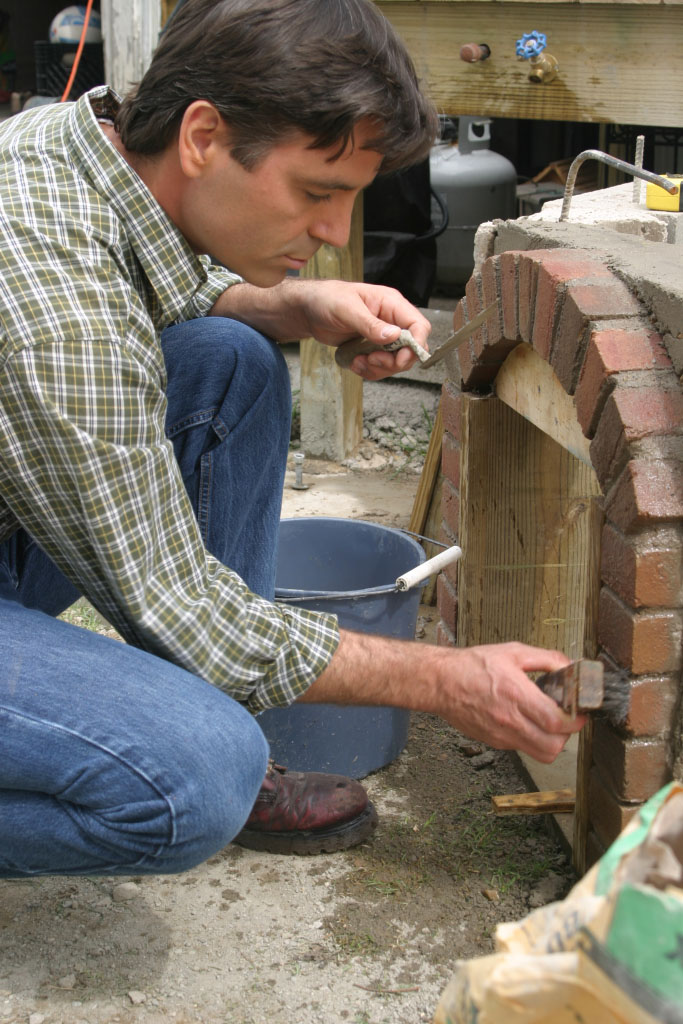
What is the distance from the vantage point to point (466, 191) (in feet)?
21.4

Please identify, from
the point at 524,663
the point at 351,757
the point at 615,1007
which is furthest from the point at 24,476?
the point at 351,757

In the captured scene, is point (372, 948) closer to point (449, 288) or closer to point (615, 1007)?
point (615, 1007)

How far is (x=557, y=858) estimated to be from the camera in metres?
2.14

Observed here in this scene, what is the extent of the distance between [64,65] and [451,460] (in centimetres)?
490

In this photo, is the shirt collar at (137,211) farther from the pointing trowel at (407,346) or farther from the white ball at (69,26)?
the white ball at (69,26)

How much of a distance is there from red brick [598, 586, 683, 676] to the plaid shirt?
464 millimetres

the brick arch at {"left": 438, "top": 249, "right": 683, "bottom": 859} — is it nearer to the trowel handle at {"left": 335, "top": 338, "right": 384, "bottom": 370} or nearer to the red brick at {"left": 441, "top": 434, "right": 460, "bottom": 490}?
the trowel handle at {"left": 335, "top": 338, "right": 384, "bottom": 370}

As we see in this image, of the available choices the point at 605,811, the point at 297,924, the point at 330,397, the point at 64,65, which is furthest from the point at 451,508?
the point at 64,65

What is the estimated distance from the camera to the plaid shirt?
1.48 metres

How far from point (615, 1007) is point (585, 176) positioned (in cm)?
620

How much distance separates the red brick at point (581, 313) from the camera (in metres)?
1.79

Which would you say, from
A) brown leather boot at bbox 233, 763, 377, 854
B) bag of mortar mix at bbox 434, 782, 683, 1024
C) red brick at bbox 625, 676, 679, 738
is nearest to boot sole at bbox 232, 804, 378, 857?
brown leather boot at bbox 233, 763, 377, 854

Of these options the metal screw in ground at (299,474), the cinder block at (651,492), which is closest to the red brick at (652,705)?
the cinder block at (651,492)

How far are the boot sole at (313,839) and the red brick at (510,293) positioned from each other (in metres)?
1.06
